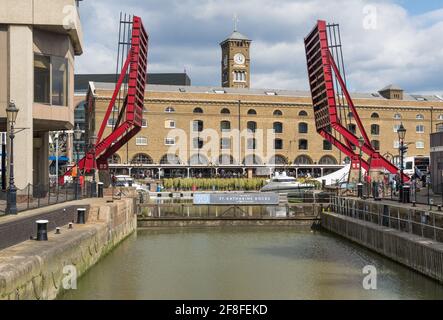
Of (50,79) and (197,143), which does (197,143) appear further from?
(50,79)

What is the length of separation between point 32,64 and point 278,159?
183 feet

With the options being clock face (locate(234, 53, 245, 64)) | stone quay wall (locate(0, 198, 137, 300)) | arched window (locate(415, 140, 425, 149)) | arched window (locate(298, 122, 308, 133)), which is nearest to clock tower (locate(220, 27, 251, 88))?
clock face (locate(234, 53, 245, 64))

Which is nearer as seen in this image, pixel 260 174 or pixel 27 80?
pixel 27 80

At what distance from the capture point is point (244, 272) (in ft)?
62.4

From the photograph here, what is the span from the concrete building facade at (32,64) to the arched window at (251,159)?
167ft

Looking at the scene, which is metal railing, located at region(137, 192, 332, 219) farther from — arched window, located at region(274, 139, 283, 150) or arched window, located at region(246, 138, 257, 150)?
arched window, located at region(274, 139, 283, 150)

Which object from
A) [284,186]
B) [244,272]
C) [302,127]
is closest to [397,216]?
[244,272]

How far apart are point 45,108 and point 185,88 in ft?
180

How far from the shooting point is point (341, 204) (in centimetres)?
3147

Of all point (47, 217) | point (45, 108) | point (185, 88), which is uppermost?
point (185, 88)

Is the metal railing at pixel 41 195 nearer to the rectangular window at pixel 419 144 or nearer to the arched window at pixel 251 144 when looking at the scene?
the arched window at pixel 251 144

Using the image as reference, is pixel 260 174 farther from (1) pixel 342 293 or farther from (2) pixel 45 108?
(1) pixel 342 293

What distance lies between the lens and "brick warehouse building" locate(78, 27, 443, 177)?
74625 mm

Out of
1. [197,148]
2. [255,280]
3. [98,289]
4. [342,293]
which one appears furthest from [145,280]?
[197,148]
